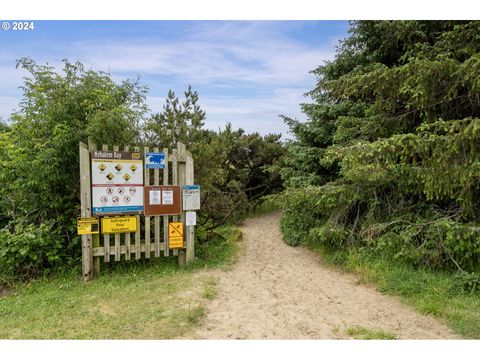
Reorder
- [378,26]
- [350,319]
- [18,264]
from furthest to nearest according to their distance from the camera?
[378,26]
[18,264]
[350,319]

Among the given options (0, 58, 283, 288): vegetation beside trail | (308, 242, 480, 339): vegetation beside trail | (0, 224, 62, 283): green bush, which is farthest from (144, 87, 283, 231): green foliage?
(308, 242, 480, 339): vegetation beside trail

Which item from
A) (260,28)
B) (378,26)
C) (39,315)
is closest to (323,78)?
(378,26)

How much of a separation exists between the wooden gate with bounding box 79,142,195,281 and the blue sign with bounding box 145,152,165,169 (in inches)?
2.5

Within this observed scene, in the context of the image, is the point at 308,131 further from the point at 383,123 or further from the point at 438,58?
the point at 438,58

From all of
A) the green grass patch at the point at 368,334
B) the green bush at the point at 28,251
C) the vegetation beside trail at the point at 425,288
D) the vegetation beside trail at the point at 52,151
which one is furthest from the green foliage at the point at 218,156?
the green grass patch at the point at 368,334

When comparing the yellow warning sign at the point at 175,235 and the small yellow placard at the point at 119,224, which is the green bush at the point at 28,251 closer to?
the small yellow placard at the point at 119,224

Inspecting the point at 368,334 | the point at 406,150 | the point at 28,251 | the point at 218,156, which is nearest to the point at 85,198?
the point at 28,251

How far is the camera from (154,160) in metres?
5.80

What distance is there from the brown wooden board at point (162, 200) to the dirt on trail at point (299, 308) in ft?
4.54

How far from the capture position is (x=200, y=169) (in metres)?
7.50

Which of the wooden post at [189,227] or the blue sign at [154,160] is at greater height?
the blue sign at [154,160]

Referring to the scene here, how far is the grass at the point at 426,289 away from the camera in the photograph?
380 centimetres

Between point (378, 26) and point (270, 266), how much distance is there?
5.18 m

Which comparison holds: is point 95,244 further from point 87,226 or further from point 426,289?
point 426,289
